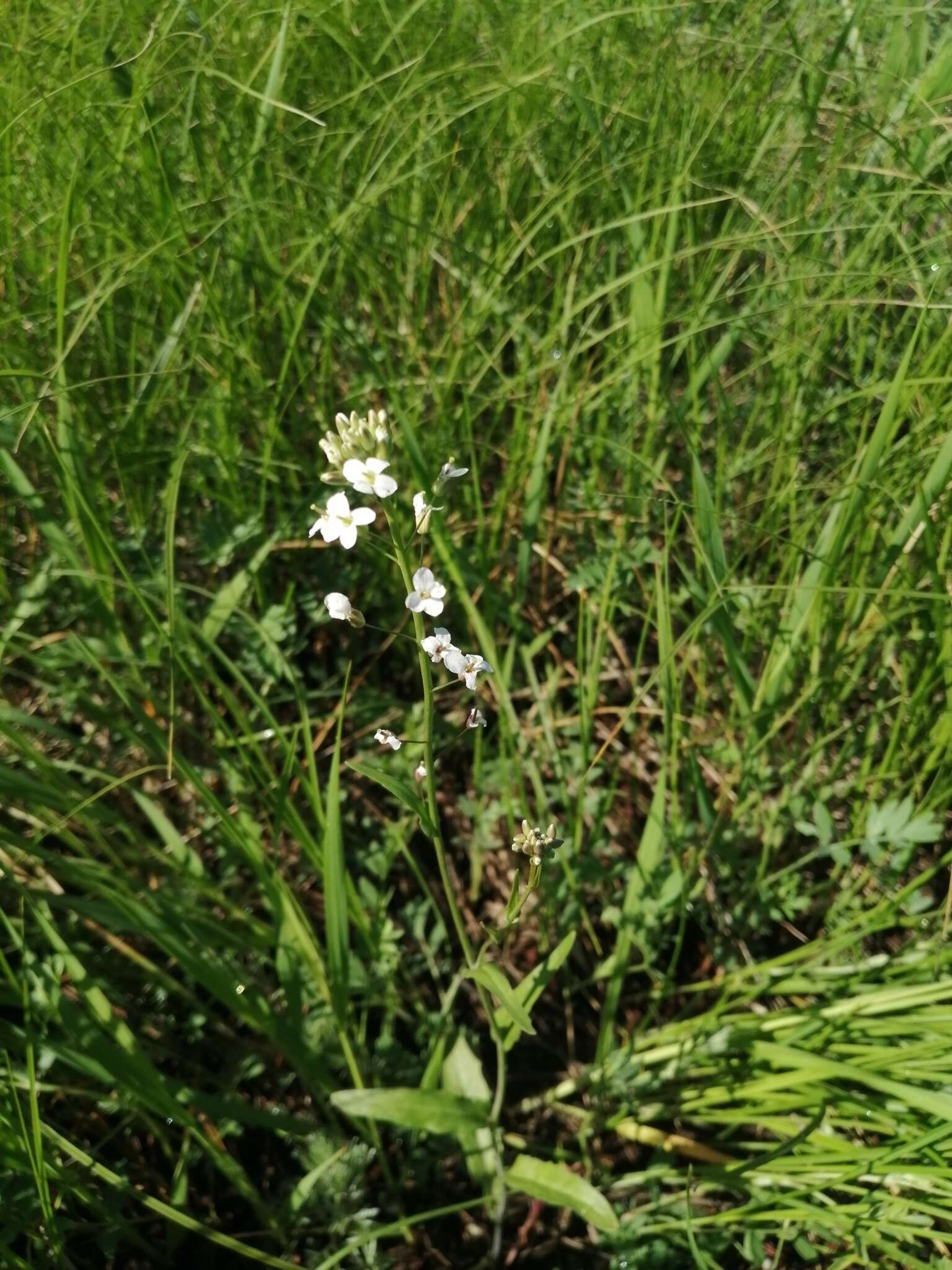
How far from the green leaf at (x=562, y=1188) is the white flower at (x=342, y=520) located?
1.11 metres

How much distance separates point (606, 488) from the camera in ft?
7.45

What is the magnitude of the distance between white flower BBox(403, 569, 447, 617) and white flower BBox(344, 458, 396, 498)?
0.12 metres

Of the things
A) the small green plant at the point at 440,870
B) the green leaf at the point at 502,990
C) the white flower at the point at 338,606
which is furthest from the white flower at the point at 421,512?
the green leaf at the point at 502,990

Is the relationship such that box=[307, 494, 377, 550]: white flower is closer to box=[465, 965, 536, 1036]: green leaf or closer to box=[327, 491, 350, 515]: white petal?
box=[327, 491, 350, 515]: white petal

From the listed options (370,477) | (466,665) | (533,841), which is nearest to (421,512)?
(370,477)

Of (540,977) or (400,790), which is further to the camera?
(540,977)

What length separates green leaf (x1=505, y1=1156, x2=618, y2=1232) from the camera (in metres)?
1.48

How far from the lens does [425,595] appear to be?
1256 millimetres

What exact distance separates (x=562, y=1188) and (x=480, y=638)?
0.97 meters

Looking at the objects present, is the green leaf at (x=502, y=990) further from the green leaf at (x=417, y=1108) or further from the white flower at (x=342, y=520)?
the white flower at (x=342, y=520)

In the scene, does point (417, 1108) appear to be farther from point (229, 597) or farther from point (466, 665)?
point (229, 597)

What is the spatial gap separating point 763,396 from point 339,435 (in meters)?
1.30

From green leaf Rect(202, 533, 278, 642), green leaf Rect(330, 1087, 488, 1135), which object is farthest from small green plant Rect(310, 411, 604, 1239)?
green leaf Rect(202, 533, 278, 642)

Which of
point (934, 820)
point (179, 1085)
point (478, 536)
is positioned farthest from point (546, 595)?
point (179, 1085)
